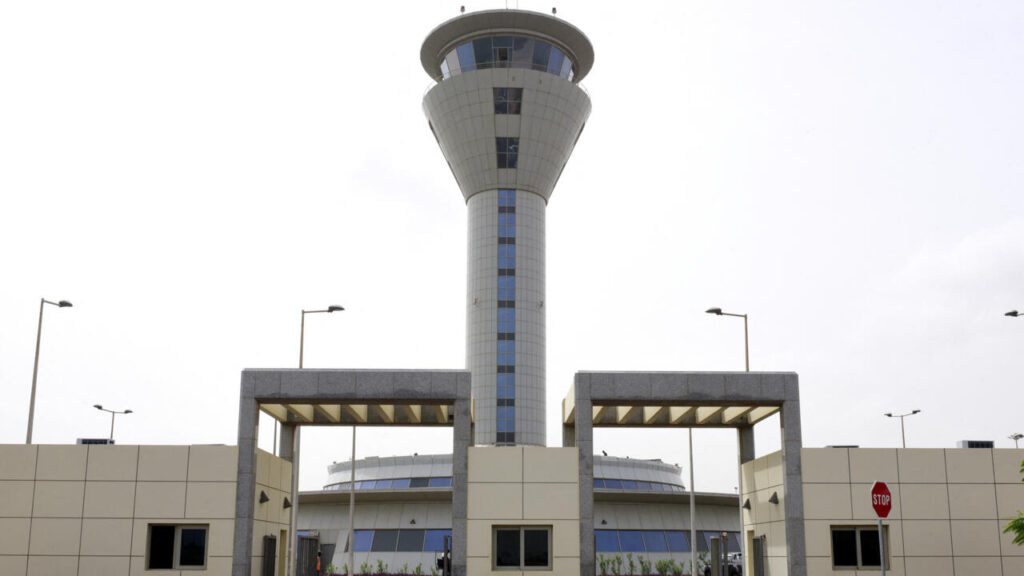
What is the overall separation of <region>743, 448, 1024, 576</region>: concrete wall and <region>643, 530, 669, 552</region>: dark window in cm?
3041

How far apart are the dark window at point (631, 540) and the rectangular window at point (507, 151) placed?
34.3m

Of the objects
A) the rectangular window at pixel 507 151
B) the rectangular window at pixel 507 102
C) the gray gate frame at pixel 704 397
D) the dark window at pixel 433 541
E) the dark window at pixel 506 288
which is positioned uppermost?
the rectangular window at pixel 507 102

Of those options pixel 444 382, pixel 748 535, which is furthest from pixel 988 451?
pixel 444 382

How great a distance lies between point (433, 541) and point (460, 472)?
30128 mm

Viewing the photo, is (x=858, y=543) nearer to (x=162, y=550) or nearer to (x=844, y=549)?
(x=844, y=549)

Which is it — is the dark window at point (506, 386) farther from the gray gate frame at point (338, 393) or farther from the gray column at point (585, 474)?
the gray column at point (585, 474)

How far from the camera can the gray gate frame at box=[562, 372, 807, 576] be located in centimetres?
3159

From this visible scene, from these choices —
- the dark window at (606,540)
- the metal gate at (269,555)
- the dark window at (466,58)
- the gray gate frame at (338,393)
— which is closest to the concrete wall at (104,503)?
the gray gate frame at (338,393)

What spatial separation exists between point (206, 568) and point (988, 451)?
86.5 feet

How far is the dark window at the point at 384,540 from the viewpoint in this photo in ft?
195

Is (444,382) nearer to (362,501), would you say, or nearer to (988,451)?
(988,451)

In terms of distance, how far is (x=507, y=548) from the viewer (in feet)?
104

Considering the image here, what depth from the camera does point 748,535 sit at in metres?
37.7

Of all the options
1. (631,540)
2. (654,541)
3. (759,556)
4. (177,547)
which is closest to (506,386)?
Answer: (631,540)
